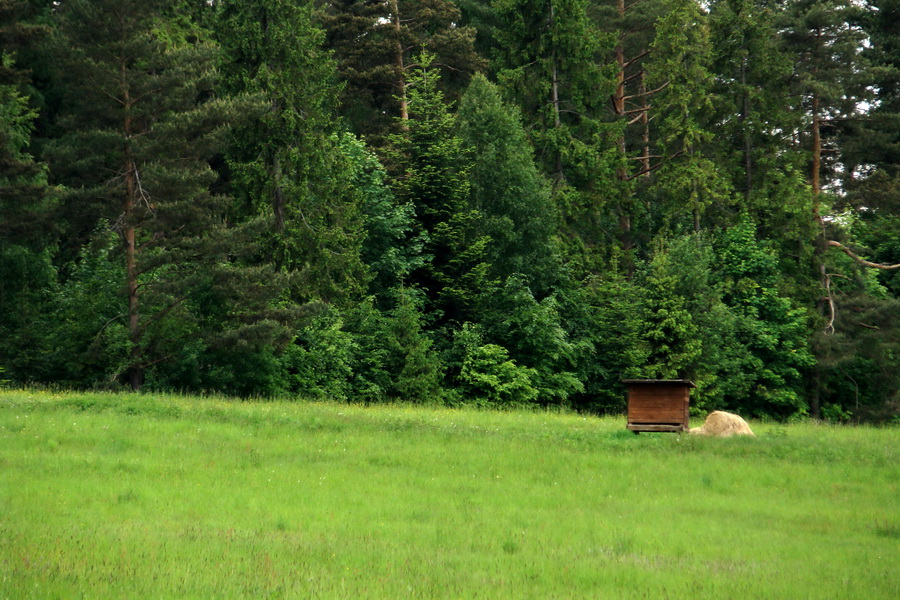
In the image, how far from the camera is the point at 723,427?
2422 centimetres

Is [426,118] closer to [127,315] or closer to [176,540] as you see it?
[127,315]

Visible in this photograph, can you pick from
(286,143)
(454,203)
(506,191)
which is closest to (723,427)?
(286,143)

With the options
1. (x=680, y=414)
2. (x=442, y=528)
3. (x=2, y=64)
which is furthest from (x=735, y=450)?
(x=2, y=64)

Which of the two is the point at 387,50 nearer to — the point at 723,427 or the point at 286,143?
the point at 286,143

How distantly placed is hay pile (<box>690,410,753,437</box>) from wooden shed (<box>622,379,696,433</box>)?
721 mm

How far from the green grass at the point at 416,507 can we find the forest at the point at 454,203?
10.2m

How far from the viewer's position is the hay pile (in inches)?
949

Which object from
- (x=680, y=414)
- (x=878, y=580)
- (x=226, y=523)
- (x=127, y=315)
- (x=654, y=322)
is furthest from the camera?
(x=654, y=322)

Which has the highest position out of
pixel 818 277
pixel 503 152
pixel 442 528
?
pixel 503 152

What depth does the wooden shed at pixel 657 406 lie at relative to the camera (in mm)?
23625

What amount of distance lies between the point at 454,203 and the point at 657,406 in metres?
25.4

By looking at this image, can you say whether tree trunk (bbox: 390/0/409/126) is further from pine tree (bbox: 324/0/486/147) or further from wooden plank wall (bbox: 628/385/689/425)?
wooden plank wall (bbox: 628/385/689/425)

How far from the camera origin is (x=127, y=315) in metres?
35.1

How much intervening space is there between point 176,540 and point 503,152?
3492 centimetres
